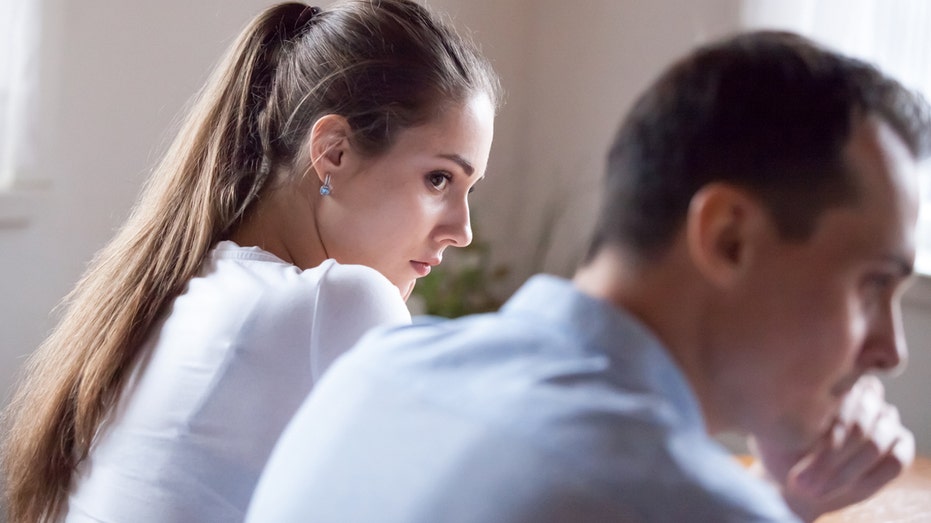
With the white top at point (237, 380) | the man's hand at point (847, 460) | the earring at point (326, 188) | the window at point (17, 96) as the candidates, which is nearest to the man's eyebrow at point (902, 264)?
the man's hand at point (847, 460)

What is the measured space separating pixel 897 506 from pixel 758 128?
999mm

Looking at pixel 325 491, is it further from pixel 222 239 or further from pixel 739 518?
pixel 222 239

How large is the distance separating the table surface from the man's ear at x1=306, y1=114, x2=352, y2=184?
75cm

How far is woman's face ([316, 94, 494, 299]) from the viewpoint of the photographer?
1.40 metres

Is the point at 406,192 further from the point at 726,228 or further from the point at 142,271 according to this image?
the point at 726,228

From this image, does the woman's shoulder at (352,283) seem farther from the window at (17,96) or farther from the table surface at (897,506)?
the window at (17,96)

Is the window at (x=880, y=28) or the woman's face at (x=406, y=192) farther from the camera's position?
the window at (x=880, y=28)

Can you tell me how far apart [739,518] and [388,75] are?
2.88 ft

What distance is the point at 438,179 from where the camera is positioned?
1.45 metres

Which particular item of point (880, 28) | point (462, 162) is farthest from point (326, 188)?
point (880, 28)

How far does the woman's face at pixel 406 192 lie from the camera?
1.40 metres

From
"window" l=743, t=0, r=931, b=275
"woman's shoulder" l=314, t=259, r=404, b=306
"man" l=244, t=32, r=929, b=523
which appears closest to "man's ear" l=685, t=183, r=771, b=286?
"man" l=244, t=32, r=929, b=523

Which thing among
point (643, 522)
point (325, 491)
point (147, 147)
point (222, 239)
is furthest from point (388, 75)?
point (147, 147)

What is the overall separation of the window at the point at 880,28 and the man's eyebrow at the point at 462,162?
1519 millimetres
